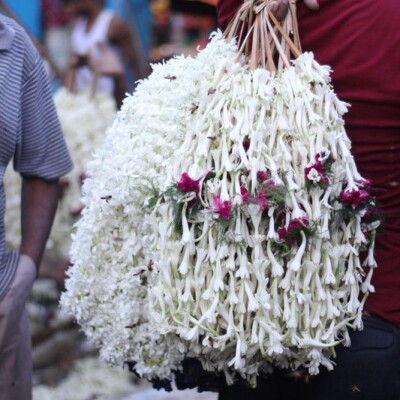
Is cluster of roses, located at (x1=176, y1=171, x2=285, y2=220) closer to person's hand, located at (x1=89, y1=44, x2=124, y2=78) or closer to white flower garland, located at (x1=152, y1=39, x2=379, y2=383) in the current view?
white flower garland, located at (x1=152, y1=39, x2=379, y2=383)

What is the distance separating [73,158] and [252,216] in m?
3.26

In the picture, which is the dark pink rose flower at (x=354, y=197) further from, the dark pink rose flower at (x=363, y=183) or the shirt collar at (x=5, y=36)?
the shirt collar at (x=5, y=36)

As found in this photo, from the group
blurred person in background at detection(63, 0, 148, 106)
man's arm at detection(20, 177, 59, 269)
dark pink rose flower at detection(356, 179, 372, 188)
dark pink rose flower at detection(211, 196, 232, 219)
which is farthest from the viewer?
blurred person in background at detection(63, 0, 148, 106)

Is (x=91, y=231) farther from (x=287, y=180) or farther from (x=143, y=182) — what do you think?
(x=287, y=180)

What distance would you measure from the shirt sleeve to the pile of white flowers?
0.63 metres

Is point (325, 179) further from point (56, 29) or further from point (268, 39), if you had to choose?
point (56, 29)

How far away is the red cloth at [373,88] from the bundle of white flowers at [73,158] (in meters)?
2.85

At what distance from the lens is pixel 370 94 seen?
245 cm

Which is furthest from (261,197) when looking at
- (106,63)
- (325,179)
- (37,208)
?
(106,63)

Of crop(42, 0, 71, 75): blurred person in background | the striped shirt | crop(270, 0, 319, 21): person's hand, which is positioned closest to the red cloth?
crop(270, 0, 319, 21): person's hand

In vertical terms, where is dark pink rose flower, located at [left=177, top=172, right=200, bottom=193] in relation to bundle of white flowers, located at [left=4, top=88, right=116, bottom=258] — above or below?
above

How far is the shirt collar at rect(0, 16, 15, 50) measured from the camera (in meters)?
2.90

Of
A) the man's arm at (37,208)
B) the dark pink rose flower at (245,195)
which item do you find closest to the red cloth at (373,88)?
the dark pink rose flower at (245,195)

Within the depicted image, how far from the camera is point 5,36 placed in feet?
9.55
